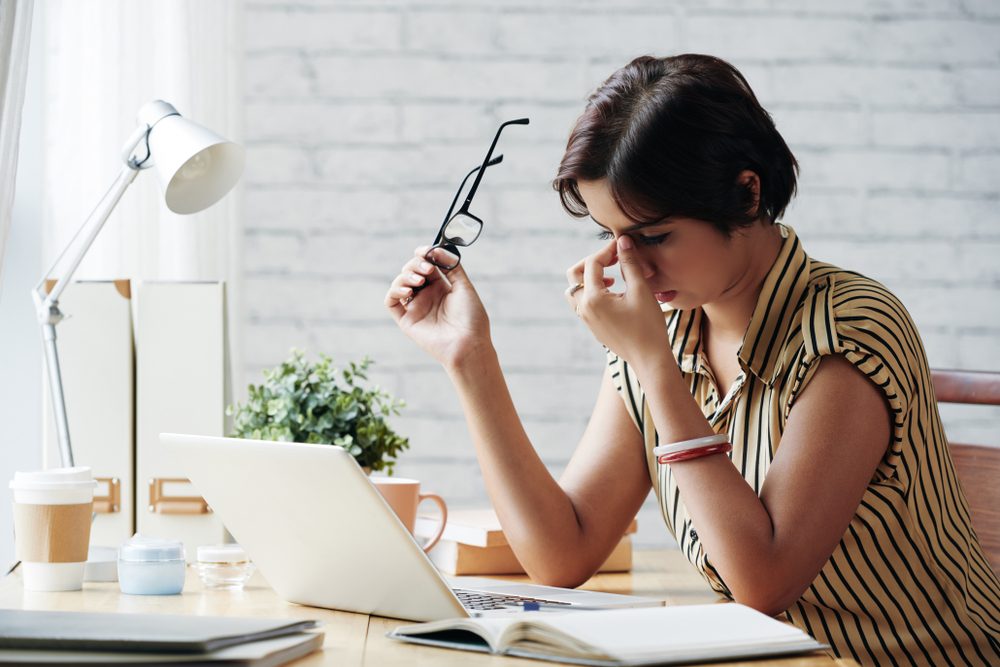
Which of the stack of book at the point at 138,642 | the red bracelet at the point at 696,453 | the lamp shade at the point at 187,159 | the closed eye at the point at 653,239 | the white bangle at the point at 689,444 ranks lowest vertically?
the stack of book at the point at 138,642

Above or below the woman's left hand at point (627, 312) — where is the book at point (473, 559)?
below

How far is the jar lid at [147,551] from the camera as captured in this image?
1002 millimetres

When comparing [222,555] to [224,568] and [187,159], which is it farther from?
[187,159]

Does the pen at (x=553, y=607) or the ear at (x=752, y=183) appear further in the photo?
the ear at (x=752, y=183)

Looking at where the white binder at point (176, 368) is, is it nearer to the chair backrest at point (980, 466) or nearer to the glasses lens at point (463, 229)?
the glasses lens at point (463, 229)

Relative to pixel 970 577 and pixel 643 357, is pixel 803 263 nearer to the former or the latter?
pixel 643 357

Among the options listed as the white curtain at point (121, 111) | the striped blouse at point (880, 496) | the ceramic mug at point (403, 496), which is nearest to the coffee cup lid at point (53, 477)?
the ceramic mug at point (403, 496)

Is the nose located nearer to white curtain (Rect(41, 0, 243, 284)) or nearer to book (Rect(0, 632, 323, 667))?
book (Rect(0, 632, 323, 667))

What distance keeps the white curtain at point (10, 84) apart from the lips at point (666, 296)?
0.92m

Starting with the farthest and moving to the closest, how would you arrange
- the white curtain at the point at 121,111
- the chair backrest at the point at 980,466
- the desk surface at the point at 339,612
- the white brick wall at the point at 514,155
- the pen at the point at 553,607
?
the white brick wall at the point at 514,155
the white curtain at the point at 121,111
the chair backrest at the point at 980,466
the pen at the point at 553,607
the desk surface at the point at 339,612

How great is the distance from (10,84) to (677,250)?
38.2 inches

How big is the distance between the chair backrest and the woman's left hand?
1.74 ft

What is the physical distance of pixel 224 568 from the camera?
1.06 metres

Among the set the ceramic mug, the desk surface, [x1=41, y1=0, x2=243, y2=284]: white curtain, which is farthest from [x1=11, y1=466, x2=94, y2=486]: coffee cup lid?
[x1=41, y1=0, x2=243, y2=284]: white curtain
